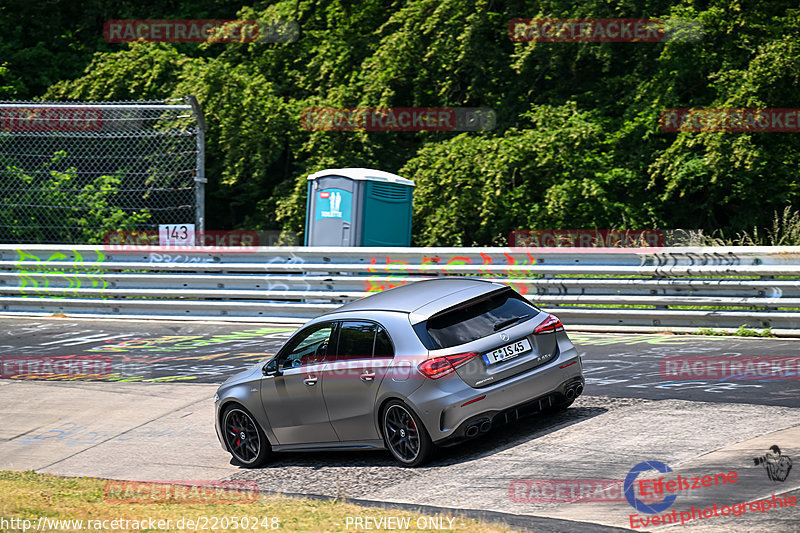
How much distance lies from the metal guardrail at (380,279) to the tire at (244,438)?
Result: 18.4 feet

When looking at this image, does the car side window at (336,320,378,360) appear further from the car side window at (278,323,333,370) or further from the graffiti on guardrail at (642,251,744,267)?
the graffiti on guardrail at (642,251,744,267)

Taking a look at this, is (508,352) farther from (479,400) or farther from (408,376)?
(408,376)


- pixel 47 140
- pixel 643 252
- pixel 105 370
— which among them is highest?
pixel 47 140

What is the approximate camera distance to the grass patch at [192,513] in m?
6.30

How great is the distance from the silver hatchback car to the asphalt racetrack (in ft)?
0.95

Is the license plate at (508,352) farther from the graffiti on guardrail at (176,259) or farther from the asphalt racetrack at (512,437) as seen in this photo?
the graffiti on guardrail at (176,259)

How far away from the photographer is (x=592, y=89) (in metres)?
22.6

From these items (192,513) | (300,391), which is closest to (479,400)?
(300,391)

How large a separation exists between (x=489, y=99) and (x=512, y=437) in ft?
52.2

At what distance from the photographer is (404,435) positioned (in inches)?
316

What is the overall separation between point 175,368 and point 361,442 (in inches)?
216

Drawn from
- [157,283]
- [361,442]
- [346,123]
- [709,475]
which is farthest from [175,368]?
[346,123]

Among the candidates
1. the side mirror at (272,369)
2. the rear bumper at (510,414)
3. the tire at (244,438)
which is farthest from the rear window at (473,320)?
the tire at (244,438)

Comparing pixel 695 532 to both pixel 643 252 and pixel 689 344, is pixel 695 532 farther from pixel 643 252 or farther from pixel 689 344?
pixel 643 252
